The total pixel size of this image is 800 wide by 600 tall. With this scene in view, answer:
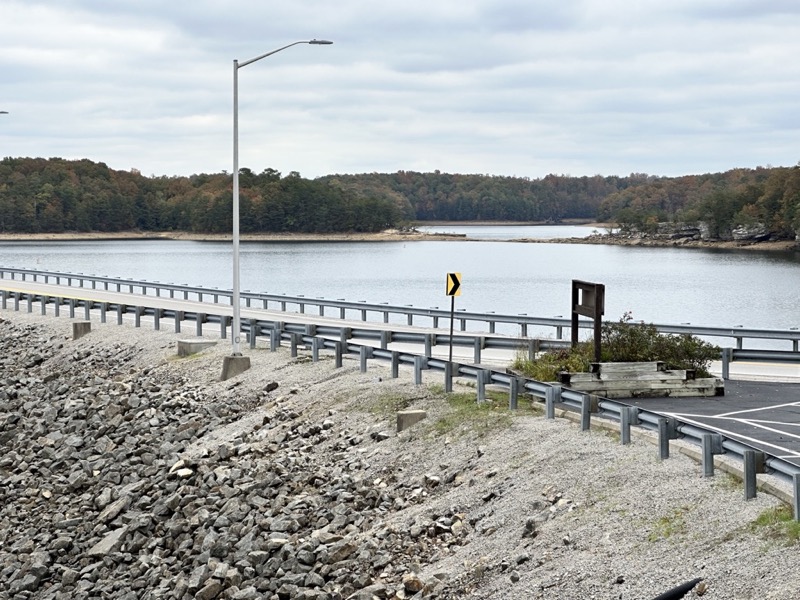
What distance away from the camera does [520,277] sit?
119312 mm

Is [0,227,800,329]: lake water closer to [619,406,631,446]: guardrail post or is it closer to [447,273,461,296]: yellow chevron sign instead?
[447,273,461,296]: yellow chevron sign

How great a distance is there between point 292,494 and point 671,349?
817 cm

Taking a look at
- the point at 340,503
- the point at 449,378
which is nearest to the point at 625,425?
the point at 340,503

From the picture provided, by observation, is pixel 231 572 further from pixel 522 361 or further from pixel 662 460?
pixel 522 361

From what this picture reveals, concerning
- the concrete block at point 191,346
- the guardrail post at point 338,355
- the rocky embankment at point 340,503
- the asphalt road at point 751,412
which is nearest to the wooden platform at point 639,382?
the asphalt road at point 751,412

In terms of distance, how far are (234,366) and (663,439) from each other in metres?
15.2

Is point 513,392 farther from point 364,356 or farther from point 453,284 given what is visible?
point 364,356

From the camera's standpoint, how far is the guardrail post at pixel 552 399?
2038cm

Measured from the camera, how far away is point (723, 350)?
26047mm

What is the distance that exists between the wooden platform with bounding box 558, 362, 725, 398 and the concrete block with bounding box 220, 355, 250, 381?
9496mm

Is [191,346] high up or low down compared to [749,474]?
down

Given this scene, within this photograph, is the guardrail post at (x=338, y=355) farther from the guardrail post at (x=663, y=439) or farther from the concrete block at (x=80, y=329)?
the concrete block at (x=80, y=329)

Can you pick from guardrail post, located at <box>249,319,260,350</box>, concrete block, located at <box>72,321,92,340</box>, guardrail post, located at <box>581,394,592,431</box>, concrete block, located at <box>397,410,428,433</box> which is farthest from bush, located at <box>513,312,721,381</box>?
concrete block, located at <box>72,321,92,340</box>

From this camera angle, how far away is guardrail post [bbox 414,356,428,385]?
24750mm
